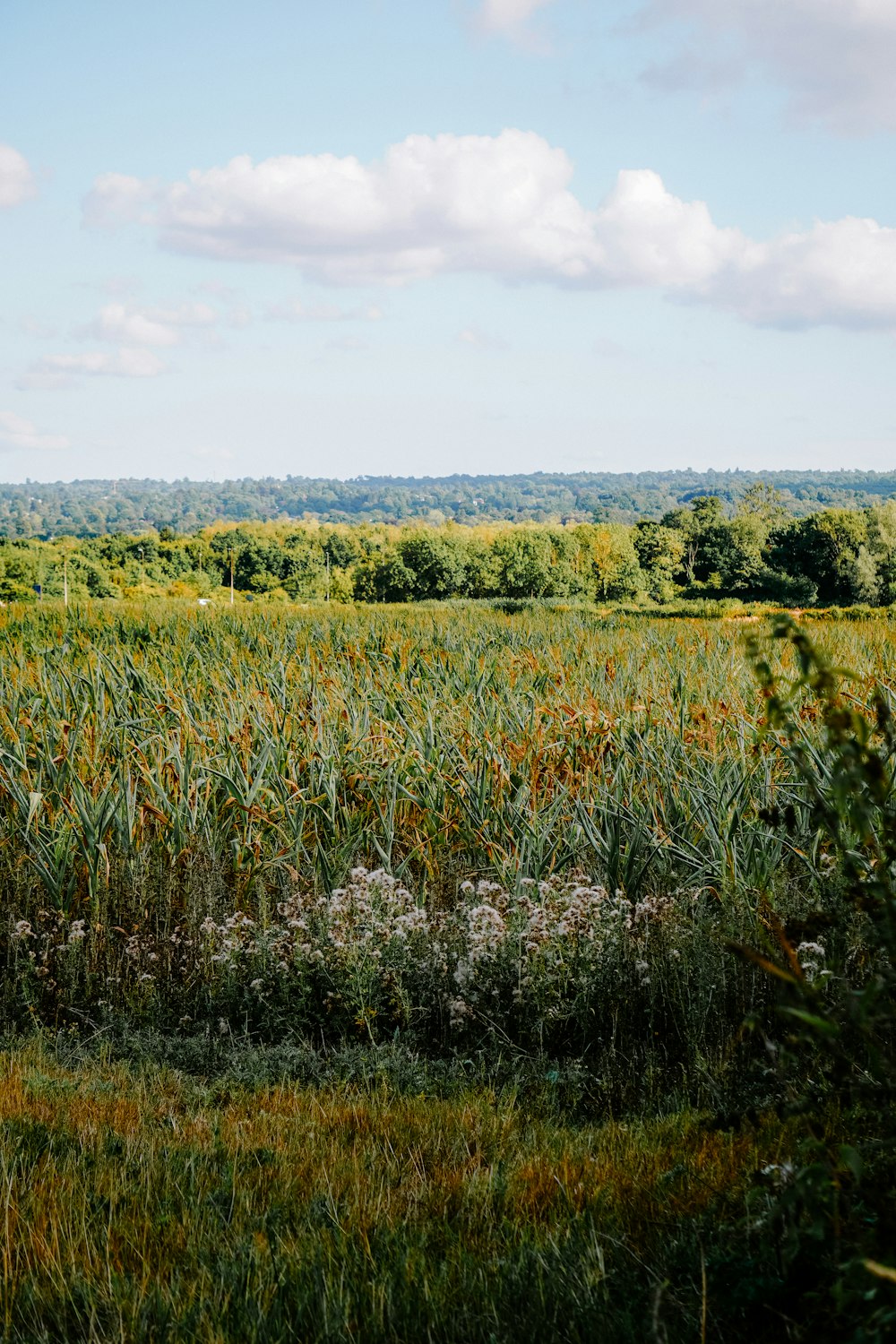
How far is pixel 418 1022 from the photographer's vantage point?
4.61 metres

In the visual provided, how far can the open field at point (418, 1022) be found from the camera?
2.12 meters

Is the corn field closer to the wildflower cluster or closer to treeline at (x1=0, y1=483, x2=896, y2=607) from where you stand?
the wildflower cluster

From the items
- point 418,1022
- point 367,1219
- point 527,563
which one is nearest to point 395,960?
point 418,1022

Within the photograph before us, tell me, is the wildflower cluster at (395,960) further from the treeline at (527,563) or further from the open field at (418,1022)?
the treeline at (527,563)

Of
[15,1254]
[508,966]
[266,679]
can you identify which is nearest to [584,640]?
[266,679]

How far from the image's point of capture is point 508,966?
15.0ft

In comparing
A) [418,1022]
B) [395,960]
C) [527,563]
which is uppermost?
[527,563]

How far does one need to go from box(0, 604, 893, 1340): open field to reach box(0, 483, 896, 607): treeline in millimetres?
67572

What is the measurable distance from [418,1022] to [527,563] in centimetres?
9194

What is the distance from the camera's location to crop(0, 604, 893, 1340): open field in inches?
83.4

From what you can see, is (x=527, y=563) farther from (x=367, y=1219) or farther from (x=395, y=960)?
(x=367, y=1219)

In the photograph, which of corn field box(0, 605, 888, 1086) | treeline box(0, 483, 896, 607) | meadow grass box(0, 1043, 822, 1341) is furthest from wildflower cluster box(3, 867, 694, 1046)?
treeline box(0, 483, 896, 607)

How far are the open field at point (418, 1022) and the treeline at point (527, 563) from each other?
67.6m

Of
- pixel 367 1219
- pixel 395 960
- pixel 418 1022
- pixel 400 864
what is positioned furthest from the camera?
pixel 400 864
